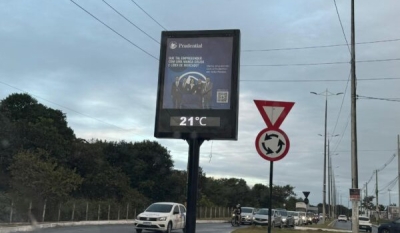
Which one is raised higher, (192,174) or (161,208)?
(192,174)

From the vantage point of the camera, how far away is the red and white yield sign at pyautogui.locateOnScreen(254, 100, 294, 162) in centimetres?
919

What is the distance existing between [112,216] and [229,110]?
3325 centimetres

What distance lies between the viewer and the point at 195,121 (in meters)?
8.40

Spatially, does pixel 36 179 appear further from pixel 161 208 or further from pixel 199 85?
pixel 199 85

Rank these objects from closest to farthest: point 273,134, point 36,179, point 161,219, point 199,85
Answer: point 199,85, point 273,134, point 161,219, point 36,179

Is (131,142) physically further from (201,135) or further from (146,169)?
(201,135)

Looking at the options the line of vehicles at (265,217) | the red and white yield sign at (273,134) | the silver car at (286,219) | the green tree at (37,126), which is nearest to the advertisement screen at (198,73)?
the red and white yield sign at (273,134)

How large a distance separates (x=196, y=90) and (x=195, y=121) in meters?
0.54

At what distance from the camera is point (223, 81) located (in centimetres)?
828

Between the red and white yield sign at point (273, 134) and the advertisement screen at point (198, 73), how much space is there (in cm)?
138

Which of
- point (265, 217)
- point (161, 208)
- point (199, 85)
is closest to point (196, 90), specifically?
point (199, 85)

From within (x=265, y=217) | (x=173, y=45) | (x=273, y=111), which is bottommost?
(x=265, y=217)

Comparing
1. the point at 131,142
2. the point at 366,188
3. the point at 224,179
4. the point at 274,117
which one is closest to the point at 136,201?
the point at 131,142

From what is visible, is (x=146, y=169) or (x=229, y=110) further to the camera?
(x=146, y=169)
